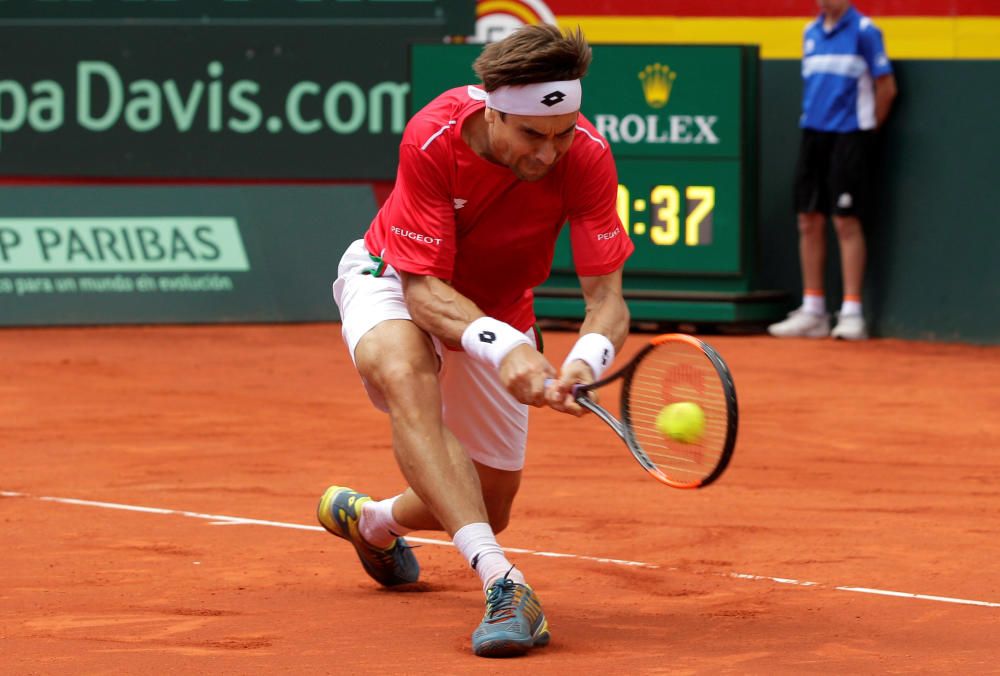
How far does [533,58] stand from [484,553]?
112 cm

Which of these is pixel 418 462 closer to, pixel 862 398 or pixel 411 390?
pixel 411 390

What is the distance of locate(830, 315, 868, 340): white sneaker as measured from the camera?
10766mm

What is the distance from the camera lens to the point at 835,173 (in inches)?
420

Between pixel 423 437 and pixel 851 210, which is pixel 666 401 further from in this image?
pixel 851 210

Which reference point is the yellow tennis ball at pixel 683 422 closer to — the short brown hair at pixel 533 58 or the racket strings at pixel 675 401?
the racket strings at pixel 675 401

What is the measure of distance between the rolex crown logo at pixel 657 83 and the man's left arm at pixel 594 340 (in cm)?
662

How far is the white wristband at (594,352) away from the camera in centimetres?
416

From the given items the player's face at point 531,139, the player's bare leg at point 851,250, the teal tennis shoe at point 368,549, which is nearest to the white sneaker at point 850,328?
the player's bare leg at point 851,250

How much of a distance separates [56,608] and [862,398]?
509 cm

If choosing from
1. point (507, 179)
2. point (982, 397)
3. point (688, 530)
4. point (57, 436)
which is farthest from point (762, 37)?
point (507, 179)

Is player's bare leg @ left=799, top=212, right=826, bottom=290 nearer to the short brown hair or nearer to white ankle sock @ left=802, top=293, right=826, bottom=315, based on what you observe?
white ankle sock @ left=802, top=293, right=826, bottom=315

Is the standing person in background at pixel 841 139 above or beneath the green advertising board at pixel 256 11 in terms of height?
beneath

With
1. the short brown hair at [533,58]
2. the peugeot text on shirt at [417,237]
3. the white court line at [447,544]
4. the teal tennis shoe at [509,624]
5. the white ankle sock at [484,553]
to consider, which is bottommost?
the white court line at [447,544]

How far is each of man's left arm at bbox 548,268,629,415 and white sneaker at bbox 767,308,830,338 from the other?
6627mm
